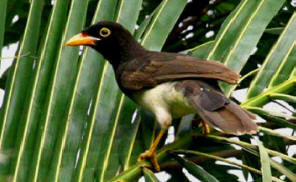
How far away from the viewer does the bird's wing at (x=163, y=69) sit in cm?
376

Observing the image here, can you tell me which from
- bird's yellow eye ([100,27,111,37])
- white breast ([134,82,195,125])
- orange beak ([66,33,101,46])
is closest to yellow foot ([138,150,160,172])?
white breast ([134,82,195,125])

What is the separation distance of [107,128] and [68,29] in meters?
0.63

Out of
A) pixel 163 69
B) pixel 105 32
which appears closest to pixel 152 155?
pixel 163 69

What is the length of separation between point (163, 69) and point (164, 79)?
0.06m

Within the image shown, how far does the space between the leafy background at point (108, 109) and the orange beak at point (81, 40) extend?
0.14ft

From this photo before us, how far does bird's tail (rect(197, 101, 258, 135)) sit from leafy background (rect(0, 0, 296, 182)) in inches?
2.1

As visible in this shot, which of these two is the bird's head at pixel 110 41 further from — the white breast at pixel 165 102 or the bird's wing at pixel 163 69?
the white breast at pixel 165 102

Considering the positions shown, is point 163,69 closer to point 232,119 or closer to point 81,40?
point 81,40

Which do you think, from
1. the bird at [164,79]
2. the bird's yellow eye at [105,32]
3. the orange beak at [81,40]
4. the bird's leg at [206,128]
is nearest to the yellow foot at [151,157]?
the bird at [164,79]

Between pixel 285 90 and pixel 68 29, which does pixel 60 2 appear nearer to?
pixel 68 29

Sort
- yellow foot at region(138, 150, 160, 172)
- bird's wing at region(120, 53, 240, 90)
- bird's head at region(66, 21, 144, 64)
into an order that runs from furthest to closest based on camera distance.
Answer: bird's head at region(66, 21, 144, 64) → bird's wing at region(120, 53, 240, 90) → yellow foot at region(138, 150, 160, 172)

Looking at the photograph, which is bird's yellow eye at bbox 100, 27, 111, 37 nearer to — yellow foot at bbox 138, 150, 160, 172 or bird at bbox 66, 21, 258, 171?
bird at bbox 66, 21, 258, 171

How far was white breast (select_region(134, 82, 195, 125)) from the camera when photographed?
402 centimetres

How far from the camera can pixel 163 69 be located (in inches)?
166
